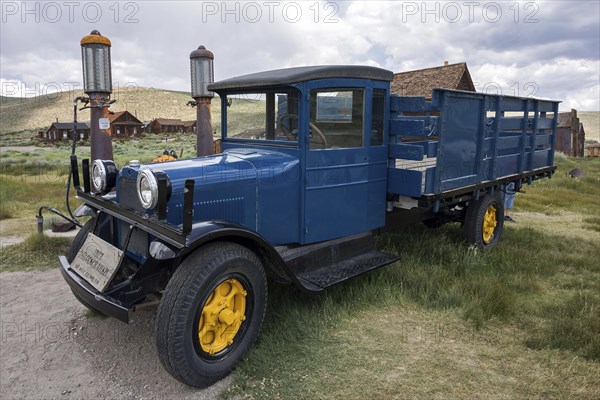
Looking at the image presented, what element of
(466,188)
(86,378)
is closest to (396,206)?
(466,188)

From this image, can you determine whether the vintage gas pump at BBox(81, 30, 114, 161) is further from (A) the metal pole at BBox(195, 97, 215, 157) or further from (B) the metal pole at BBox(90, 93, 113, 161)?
(A) the metal pole at BBox(195, 97, 215, 157)

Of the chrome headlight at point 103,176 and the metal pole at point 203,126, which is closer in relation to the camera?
the chrome headlight at point 103,176

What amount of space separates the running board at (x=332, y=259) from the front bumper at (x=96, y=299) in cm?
137

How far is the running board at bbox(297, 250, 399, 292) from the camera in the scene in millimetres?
3939

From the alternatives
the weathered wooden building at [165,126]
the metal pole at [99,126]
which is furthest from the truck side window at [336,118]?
the weathered wooden building at [165,126]

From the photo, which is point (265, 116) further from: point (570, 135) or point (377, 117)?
point (570, 135)

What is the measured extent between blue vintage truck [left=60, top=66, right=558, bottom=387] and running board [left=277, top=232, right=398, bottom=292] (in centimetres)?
1

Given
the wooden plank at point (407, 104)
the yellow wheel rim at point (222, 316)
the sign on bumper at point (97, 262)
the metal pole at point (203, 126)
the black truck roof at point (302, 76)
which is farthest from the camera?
the metal pole at point (203, 126)

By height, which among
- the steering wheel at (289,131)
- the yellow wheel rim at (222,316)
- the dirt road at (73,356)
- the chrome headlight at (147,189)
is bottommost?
the dirt road at (73,356)

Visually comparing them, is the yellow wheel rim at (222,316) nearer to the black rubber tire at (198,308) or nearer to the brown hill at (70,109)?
the black rubber tire at (198,308)

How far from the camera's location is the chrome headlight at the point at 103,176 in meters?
3.95

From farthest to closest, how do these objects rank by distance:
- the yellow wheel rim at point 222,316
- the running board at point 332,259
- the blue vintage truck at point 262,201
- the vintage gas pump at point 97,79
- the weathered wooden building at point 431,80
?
the weathered wooden building at point 431,80, the vintage gas pump at point 97,79, the running board at point 332,259, the yellow wheel rim at point 222,316, the blue vintage truck at point 262,201

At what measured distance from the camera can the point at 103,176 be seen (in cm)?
393

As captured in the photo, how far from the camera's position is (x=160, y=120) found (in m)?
50.3
